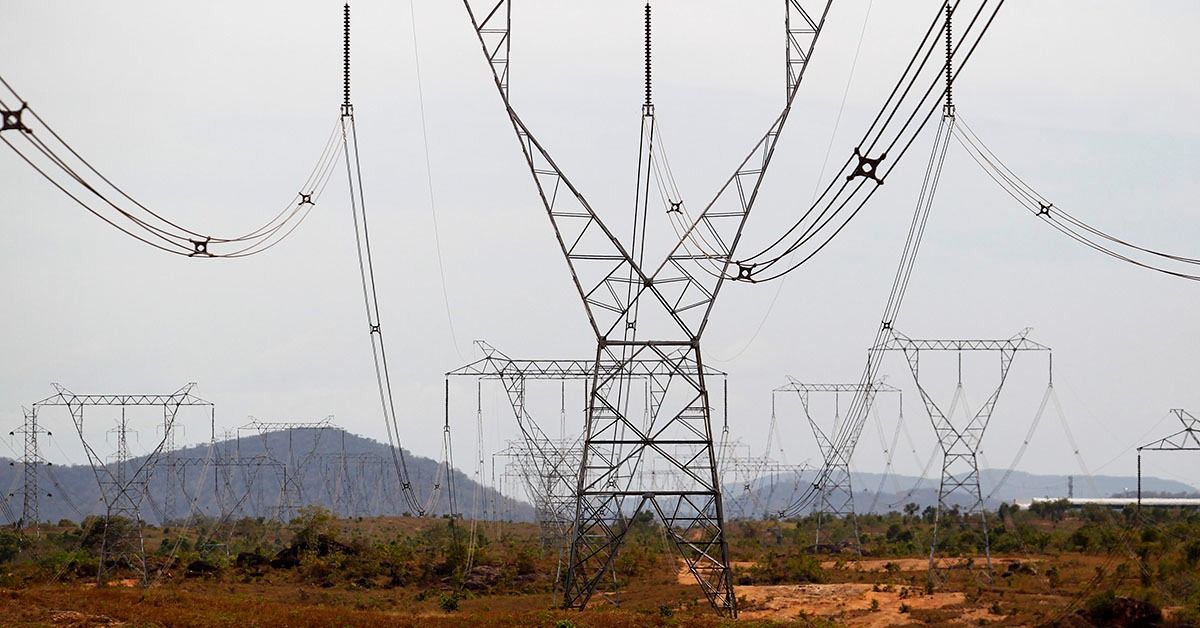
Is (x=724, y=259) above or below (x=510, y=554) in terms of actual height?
above

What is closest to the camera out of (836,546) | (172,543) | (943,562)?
(943,562)

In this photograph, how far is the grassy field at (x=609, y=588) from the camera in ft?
138

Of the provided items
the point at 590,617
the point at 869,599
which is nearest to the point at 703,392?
the point at 590,617

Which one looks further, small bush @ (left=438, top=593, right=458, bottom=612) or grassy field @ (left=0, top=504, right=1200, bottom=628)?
small bush @ (left=438, top=593, right=458, bottom=612)

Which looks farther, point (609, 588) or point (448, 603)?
point (609, 588)

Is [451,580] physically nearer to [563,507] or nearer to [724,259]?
[563,507]

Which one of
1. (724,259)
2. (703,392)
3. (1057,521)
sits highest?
(724,259)

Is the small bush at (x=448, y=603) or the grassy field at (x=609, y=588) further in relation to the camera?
the small bush at (x=448, y=603)

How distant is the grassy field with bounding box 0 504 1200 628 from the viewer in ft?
138

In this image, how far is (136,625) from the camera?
1517 inches

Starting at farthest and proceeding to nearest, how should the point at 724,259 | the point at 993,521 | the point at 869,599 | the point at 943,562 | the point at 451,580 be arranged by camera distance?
the point at 993,521 < the point at 943,562 < the point at 451,580 < the point at 869,599 < the point at 724,259

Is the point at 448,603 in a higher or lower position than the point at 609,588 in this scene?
higher

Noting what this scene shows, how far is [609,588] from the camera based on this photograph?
6669 cm

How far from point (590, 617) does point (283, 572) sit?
41.4m
